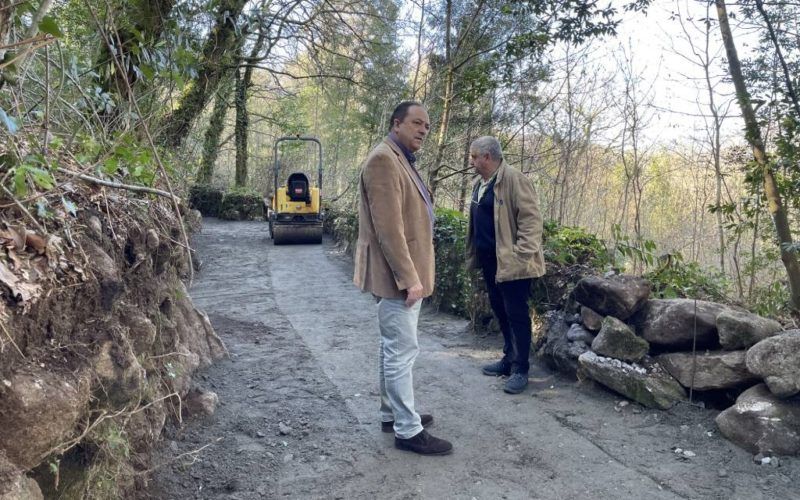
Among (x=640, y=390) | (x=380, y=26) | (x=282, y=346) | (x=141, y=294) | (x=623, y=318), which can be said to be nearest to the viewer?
(x=141, y=294)

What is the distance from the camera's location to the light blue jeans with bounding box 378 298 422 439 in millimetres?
2938

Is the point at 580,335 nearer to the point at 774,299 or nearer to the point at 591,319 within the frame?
the point at 591,319

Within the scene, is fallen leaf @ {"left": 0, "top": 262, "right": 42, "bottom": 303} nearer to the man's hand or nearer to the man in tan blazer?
the man in tan blazer

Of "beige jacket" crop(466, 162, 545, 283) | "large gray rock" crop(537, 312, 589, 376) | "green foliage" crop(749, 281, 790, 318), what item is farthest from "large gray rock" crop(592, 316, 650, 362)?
"green foliage" crop(749, 281, 790, 318)

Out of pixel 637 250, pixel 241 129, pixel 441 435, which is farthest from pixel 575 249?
pixel 241 129

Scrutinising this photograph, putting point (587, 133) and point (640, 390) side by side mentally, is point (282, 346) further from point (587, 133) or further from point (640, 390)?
point (587, 133)

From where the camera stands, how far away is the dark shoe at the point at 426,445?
9.73 ft

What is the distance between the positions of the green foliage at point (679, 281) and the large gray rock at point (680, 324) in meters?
0.49

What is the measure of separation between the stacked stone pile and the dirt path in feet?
0.45

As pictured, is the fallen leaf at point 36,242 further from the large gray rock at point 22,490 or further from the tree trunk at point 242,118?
the tree trunk at point 242,118

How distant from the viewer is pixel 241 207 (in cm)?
1845

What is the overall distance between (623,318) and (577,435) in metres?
1.09

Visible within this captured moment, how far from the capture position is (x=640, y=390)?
11.9 ft

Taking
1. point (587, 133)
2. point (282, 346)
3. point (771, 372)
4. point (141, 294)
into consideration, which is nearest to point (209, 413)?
point (141, 294)
